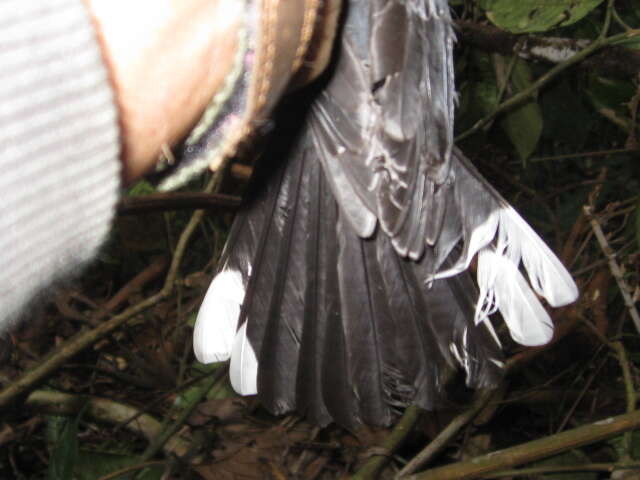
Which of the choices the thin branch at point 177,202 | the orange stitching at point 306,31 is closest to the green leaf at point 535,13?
the thin branch at point 177,202

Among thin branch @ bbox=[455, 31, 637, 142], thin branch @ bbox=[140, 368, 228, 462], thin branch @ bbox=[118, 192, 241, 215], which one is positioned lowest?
thin branch @ bbox=[140, 368, 228, 462]

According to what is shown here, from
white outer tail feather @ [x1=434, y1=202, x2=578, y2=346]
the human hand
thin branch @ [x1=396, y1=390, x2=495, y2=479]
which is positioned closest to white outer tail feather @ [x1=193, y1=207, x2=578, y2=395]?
white outer tail feather @ [x1=434, y1=202, x2=578, y2=346]

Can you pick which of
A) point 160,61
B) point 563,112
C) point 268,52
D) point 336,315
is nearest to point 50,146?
point 160,61

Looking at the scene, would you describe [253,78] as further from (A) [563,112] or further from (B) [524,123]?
(A) [563,112]

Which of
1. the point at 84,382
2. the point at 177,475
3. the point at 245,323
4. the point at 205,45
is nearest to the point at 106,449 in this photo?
the point at 177,475

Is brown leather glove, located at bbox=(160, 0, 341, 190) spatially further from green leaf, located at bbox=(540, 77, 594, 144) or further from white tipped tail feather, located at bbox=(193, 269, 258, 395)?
green leaf, located at bbox=(540, 77, 594, 144)

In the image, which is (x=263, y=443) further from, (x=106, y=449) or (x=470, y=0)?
(x=470, y=0)

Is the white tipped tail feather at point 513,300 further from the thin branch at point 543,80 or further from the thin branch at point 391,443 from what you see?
the thin branch at point 543,80
